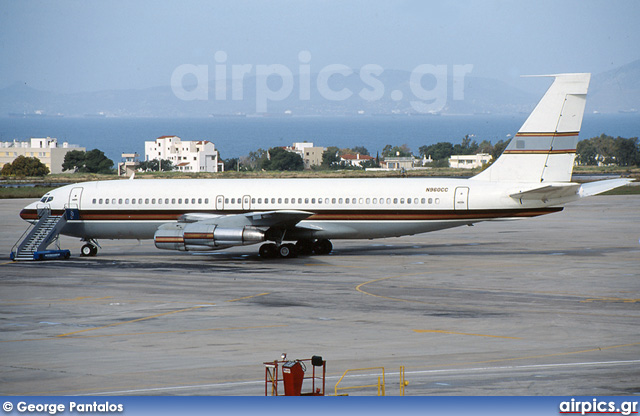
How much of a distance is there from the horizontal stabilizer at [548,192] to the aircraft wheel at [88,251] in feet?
76.7

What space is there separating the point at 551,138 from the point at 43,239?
27823mm

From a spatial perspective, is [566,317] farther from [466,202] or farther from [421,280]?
[466,202]

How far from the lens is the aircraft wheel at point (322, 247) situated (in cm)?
4791

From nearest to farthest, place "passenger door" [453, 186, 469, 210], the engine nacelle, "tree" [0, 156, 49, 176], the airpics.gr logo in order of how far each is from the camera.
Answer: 1. the airpics.gr logo
2. the engine nacelle
3. "passenger door" [453, 186, 469, 210]
4. "tree" [0, 156, 49, 176]

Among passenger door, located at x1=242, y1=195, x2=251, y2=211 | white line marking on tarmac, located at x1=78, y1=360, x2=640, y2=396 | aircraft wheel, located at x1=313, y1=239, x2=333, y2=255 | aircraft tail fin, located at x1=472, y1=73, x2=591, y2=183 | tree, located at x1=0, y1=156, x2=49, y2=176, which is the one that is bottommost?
tree, located at x1=0, y1=156, x2=49, y2=176

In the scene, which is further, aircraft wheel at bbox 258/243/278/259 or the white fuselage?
aircraft wheel at bbox 258/243/278/259

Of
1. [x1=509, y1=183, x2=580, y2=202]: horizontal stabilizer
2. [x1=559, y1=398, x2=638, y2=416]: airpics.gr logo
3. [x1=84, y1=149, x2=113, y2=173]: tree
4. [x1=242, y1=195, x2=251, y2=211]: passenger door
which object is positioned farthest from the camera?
[x1=84, y1=149, x2=113, y2=173]: tree

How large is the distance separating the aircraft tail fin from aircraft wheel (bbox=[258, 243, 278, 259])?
40.2 ft

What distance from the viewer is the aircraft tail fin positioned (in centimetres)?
4403

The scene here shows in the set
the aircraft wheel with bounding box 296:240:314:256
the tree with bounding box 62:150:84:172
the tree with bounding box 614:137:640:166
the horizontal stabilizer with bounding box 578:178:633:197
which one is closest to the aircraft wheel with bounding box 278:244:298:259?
the aircraft wheel with bounding box 296:240:314:256

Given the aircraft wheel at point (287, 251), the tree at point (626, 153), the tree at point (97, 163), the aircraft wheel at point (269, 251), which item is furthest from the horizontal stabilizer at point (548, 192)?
the tree at point (626, 153)

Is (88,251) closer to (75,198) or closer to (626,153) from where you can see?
(75,198)

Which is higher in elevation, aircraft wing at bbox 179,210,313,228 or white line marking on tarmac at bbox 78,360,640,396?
aircraft wing at bbox 179,210,313,228

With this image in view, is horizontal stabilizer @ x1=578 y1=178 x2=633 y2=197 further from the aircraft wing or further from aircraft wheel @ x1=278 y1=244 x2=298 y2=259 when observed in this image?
aircraft wheel @ x1=278 y1=244 x2=298 y2=259
